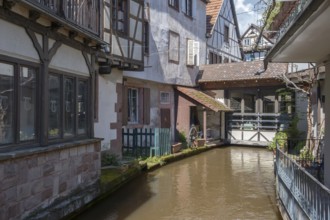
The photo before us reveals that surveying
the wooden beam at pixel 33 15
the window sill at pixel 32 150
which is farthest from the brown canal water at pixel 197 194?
the wooden beam at pixel 33 15

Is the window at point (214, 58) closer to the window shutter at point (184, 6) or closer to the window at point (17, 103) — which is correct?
the window shutter at point (184, 6)

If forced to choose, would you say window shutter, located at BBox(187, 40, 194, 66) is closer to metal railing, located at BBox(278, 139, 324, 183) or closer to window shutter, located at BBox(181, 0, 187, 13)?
window shutter, located at BBox(181, 0, 187, 13)

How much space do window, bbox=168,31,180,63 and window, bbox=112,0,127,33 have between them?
17.8 ft

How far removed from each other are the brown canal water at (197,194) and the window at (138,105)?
2.53 m

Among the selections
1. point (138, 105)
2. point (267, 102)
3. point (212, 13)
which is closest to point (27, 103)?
point (138, 105)

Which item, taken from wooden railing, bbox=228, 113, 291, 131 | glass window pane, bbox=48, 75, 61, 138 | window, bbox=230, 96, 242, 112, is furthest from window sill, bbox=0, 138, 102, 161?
window, bbox=230, 96, 242, 112

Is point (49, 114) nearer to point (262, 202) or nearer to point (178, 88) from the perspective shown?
point (262, 202)

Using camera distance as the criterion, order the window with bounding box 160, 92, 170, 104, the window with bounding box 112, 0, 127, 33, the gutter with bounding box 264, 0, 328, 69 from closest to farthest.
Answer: the gutter with bounding box 264, 0, 328, 69, the window with bounding box 112, 0, 127, 33, the window with bounding box 160, 92, 170, 104

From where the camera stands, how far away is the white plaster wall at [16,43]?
5.30 metres

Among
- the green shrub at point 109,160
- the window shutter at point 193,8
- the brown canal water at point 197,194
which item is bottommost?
the brown canal water at point 197,194

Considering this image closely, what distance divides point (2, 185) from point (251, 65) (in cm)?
1657

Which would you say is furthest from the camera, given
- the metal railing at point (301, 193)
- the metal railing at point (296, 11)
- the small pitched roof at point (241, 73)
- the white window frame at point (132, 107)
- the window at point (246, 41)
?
the window at point (246, 41)

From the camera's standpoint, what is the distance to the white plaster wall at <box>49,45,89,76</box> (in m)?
6.88

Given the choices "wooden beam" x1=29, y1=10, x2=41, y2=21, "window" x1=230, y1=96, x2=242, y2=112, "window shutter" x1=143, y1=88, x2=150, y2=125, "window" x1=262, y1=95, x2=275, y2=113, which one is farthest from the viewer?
"window" x1=230, y1=96, x2=242, y2=112
